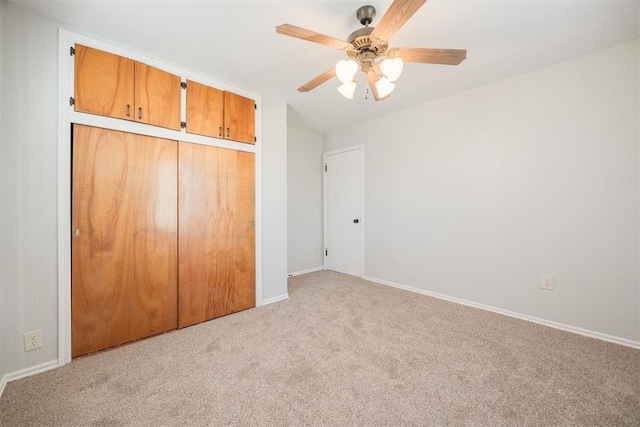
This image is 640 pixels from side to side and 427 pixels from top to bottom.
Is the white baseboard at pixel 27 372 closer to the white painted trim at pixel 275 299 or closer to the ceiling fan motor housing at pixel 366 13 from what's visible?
the white painted trim at pixel 275 299

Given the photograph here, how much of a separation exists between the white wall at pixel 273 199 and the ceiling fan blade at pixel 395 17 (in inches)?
68.9

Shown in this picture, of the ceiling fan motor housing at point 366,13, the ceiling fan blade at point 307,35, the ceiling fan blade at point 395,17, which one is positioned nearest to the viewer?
the ceiling fan blade at point 395,17

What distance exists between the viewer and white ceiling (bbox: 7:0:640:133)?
1.60 metres

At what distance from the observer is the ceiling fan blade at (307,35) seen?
4.30 feet

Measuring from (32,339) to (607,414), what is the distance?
11.2 ft

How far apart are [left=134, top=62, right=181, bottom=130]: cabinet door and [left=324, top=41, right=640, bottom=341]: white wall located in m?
2.62

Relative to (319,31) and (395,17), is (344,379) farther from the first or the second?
(319,31)

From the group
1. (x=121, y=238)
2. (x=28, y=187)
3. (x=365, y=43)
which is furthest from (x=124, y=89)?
(x=365, y=43)

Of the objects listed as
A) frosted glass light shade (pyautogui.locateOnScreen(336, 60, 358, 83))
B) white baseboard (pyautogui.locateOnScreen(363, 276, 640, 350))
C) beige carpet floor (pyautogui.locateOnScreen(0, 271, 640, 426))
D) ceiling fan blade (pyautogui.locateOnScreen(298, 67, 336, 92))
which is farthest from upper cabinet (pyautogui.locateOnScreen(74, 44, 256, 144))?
white baseboard (pyautogui.locateOnScreen(363, 276, 640, 350))

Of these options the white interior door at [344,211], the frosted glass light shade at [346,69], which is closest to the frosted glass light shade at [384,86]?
the frosted glass light shade at [346,69]

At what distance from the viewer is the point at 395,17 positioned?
1216mm

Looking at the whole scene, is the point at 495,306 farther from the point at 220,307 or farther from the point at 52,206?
the point at 52,206

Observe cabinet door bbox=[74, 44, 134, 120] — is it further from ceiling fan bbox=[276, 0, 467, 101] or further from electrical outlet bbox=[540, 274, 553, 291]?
electrical outlet bbox=[540, 274, 553, 291]

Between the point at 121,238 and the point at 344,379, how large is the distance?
6.42 ft
